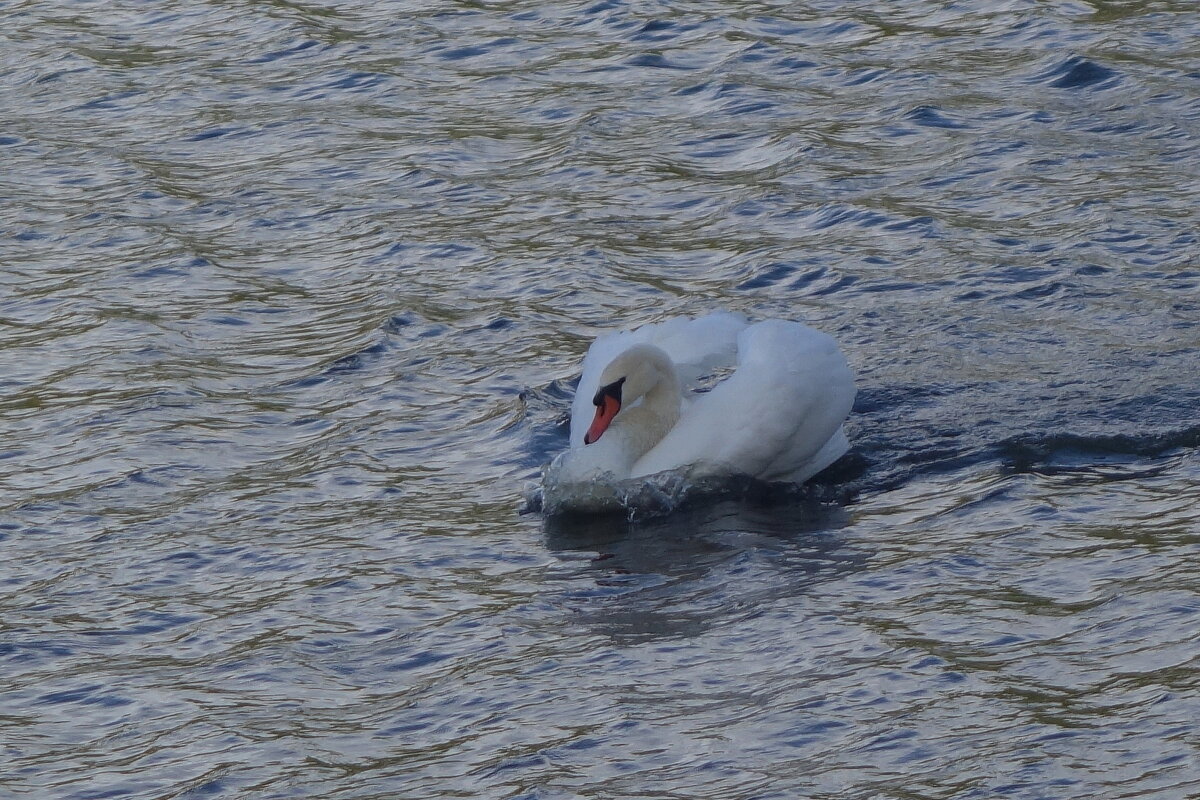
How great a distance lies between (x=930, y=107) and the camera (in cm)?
1356

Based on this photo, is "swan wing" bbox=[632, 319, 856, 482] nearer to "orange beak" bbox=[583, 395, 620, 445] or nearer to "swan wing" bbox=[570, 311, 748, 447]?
"orange beak" bbox=[583, 395, 620, 445]

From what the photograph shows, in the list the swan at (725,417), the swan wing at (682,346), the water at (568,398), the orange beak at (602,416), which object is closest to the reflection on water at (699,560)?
the water at (568,398)

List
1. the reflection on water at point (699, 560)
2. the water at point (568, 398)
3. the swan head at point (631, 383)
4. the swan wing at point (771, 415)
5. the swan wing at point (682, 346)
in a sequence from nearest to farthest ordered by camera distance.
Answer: the water at point (568, 398), the reflection on water at point (699, 560), the swan wing at point (771, 415), the swan head at point (631, 383), the swan wing at point (682, 346)

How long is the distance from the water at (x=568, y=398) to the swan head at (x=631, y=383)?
472mm

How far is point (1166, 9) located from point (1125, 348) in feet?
21.5

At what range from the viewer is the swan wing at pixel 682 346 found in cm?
900

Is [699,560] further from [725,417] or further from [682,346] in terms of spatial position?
[682,346]

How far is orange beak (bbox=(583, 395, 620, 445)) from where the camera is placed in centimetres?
841

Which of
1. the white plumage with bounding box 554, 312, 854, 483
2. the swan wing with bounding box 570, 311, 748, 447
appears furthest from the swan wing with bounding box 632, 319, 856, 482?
the swan wing with bounding box 570, 311, 748, 447

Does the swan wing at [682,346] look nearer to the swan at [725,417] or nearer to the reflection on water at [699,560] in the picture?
the swan at [725,417]

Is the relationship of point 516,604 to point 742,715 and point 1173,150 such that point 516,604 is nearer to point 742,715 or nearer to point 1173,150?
point 742,715

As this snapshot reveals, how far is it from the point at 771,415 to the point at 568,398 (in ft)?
5.96

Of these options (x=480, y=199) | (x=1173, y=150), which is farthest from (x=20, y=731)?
(x=1173, y=150)

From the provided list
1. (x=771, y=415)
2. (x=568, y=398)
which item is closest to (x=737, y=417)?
(x=771, y=415)
